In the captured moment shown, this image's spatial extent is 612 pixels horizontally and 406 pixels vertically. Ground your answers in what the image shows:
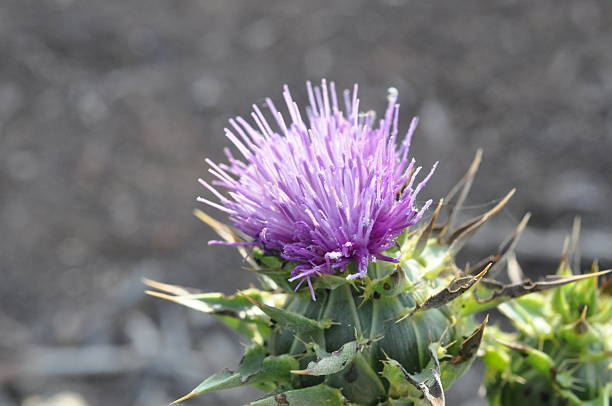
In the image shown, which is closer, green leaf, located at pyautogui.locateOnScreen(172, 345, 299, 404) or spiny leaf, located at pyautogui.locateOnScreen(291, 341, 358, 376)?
spiny leaf, located at pyautogui.locateOnScreen(291, 341, 358, 376)

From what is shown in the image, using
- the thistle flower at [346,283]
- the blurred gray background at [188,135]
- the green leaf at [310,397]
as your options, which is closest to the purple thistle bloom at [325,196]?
the thistle flower at [346,283]

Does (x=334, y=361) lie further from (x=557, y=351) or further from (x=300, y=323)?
(x=557, y=351)

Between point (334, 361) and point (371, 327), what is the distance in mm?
177

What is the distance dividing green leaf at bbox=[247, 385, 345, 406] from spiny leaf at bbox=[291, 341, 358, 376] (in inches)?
3.0

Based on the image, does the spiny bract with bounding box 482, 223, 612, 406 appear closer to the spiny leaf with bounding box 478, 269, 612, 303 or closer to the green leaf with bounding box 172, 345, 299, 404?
the spiny leaf with bounding box 478, 269, 612, 303

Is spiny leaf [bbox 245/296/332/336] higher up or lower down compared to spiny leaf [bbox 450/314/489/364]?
higher up

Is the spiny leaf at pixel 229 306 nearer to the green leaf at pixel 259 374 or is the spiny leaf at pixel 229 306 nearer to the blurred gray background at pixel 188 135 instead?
the green leaf at pixel 259 374

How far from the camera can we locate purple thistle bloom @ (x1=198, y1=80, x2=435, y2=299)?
1.85 meters

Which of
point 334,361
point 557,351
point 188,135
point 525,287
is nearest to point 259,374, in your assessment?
point 334,361

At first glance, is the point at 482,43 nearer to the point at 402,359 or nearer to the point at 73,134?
the point at 73,134

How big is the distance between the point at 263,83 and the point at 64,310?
Result: 8.05ft

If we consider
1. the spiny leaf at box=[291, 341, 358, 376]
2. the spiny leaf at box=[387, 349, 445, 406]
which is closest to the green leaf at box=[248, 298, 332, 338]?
the spiny leaf at box=[291, 341, 358, 376]

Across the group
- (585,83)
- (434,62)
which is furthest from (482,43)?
(585,83)

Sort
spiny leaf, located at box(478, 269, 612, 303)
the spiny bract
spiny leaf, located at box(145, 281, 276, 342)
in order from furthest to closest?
the spiny bract → spiny leaf, located at box(145, 281, 276, 342) → spiny leaf, located at box(478, 269, 612, 303)
